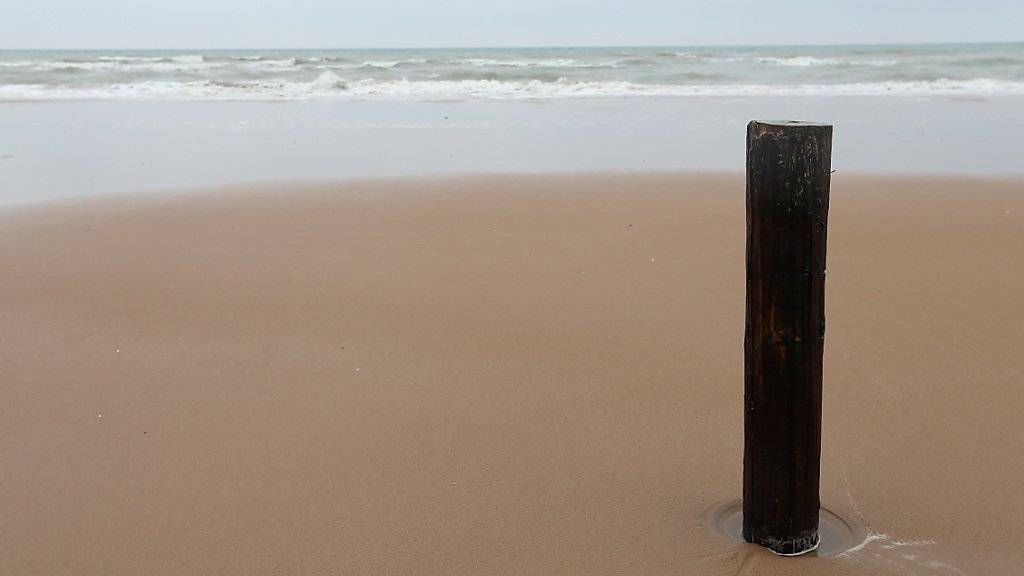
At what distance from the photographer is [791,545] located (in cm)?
269

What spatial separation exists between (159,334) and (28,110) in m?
15.3

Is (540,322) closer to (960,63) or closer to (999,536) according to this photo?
(999,536)

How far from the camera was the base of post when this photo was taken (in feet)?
8.83

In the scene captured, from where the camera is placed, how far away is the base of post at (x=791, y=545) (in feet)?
8.83

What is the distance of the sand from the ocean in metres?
15.1

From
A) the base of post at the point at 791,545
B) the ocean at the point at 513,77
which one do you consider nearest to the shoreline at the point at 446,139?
the ocean at the point at 513,77

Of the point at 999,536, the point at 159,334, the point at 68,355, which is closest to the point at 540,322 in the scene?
the point at 159,334

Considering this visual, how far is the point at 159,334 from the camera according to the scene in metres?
4.93

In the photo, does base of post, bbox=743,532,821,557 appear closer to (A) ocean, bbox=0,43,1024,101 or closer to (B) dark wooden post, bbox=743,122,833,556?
(B) dark wooden post, bbox=743,122,833,556

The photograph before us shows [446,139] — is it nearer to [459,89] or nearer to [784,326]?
[784,326]

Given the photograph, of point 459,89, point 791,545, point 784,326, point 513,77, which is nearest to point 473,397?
point 791,545

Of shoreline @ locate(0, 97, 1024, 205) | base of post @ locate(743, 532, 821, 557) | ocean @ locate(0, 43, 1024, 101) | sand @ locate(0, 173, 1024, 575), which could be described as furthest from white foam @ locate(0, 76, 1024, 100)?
base of post @ locate(743, 532, 821, 557)

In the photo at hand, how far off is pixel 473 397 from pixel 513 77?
23217mm

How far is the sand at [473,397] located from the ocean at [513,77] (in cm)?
1509
